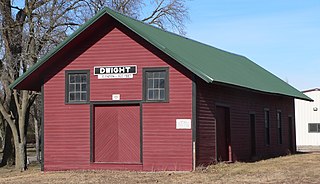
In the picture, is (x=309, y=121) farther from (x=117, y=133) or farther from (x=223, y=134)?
(x=117, y=133)

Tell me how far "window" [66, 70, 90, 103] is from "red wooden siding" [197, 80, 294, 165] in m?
4.44

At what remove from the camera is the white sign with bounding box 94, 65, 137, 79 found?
22.0m

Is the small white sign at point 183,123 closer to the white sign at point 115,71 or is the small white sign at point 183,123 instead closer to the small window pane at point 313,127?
the white sign at point 115,71

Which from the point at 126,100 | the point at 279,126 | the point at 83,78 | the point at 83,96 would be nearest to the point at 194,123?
the point at 126,100

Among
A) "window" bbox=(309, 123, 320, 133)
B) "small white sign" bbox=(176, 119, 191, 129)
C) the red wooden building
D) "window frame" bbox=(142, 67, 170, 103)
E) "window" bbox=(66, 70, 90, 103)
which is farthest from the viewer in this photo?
"window" bbox=(309, 123, 320, 133)

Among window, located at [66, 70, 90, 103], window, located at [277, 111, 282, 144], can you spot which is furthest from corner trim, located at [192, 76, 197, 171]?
window, located at [277, 111, 282, 144]

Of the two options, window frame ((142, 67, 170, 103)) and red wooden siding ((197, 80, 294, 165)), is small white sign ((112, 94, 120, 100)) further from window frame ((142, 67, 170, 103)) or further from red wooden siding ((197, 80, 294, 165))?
red wooden siding ((197, 80, 294, 165))

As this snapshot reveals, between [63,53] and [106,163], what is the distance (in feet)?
15.0

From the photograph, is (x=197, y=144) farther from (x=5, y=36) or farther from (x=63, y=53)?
(x=5, y=36)

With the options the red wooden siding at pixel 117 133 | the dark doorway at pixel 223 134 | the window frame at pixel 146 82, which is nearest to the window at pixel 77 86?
the red wooden siding at pixel 117 133

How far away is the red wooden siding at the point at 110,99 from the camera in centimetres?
2133

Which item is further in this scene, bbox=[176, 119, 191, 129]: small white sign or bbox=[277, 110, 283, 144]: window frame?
bbox=[277, 110, 283, 144]: window frame

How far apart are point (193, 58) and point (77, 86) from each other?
4.67 metres

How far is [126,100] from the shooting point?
869 inches
